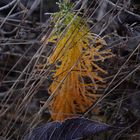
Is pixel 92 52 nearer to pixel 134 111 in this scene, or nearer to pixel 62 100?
pixel 62 100

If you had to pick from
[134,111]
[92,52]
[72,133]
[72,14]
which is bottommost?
[134,111]

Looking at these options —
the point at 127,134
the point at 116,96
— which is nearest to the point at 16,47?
the point at 116,96

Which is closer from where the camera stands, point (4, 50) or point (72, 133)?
point (72, 133)

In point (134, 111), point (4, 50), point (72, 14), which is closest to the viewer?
point (72, 14)

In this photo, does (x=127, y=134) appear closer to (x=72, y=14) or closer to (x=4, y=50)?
(x=72, y=14)

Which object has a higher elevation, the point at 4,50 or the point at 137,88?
the point at 4,50

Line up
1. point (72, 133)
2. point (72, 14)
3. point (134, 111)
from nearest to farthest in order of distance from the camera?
point (72, 133) → point (72, 14) → point (134, 111)
